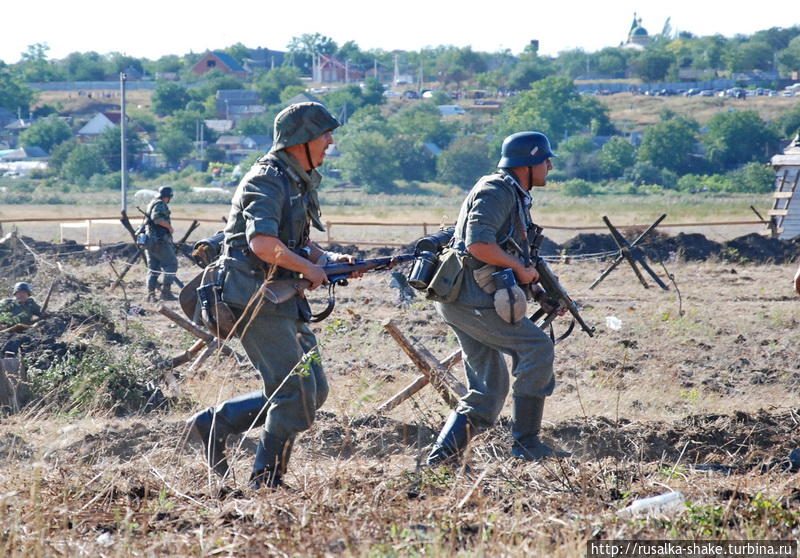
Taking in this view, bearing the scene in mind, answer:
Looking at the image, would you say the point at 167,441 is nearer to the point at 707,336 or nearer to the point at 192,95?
the point at 707,336

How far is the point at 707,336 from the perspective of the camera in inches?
479

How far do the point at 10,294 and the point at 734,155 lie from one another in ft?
229

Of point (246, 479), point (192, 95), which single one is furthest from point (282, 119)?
point (192, 95)

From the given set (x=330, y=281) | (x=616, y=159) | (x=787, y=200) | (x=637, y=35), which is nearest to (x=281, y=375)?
(x=330, y=281)

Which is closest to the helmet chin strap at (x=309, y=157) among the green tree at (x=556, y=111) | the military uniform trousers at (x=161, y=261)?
the military uniform trousers at (x=161, y=261)

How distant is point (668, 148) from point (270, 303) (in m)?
73.6

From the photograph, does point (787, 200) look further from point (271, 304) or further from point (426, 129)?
point (426, 129)

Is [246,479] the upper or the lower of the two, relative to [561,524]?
lower

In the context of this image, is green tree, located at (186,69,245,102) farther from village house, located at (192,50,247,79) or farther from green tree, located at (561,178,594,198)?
green tree, located at (561,178,594,198)

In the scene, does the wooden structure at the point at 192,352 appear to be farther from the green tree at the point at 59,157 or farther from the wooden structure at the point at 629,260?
the green tree at the point at 59,157

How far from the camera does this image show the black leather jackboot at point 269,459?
17.2 ft

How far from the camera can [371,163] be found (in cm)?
7425

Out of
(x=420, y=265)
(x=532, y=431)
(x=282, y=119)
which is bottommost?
(x=532, y=431)

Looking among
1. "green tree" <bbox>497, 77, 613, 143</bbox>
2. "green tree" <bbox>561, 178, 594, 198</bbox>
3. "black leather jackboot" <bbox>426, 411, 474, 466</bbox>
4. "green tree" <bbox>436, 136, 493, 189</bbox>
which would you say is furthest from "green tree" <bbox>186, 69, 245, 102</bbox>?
"black leather jackboot" <bbox>426, 411, 474, 466</bbox>
